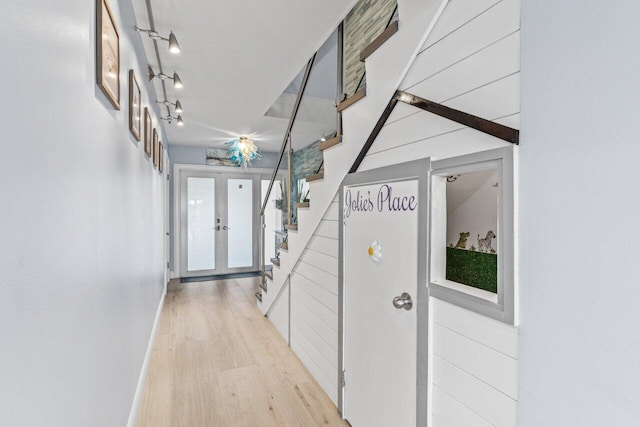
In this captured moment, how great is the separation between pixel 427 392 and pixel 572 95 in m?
1.15

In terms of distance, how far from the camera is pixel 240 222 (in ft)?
21.7

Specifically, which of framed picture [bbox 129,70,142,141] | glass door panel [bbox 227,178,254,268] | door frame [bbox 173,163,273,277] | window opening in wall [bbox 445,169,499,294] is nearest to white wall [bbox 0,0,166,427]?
framed picture [bbox 129,70,142,141]

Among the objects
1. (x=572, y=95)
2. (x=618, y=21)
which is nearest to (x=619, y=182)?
(x=572, y=95)

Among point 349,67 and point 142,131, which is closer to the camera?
point 142,131

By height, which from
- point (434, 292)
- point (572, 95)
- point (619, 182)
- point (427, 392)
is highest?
point (572, 95)

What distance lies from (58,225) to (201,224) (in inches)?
223

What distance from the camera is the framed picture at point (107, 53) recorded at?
1.25 meters

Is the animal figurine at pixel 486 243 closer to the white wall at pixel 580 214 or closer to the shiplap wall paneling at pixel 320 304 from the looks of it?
the white wall at pixel 580 214

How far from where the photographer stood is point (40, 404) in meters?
0.77

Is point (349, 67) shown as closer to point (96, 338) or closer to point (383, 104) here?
point (383, 104)

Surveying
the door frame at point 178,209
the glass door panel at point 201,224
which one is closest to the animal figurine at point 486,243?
the door frame at point 178,209

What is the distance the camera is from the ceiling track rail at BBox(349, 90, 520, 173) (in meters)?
1.01

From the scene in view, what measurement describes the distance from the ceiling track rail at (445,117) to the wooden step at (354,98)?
223 mm

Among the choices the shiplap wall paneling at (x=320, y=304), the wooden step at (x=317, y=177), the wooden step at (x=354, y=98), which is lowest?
the shiplap wall paneling at (x=320, y=304)
